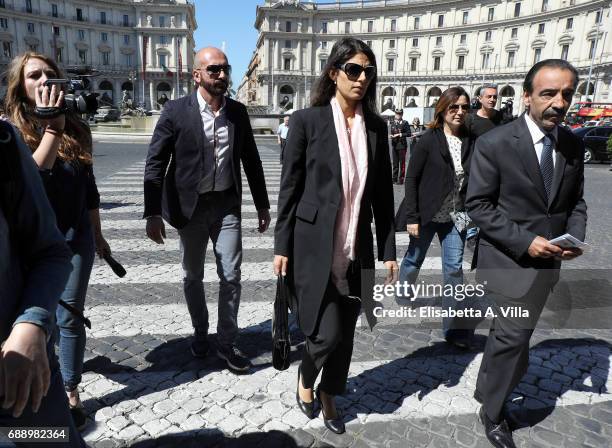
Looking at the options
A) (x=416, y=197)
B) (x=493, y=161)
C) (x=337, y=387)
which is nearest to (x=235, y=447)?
(x=337, y=387)

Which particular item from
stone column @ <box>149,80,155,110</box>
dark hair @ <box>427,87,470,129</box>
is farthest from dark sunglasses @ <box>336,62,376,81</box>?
stone column @ <box>149,80,155,110</box>

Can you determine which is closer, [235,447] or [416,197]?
[235,447]

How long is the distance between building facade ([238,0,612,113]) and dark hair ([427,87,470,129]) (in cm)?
5897

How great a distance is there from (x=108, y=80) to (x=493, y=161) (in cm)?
8835

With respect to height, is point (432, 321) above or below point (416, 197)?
below

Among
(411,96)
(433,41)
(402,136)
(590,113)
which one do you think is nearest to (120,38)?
(411,96)

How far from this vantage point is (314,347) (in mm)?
2361

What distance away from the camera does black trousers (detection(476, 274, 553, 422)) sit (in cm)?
231

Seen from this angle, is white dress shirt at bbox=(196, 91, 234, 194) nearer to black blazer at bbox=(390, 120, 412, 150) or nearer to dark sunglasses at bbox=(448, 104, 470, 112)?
dark sunglasses at bbox=(448, 104, 470, 112)

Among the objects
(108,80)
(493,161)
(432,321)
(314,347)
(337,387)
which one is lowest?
(432,321)

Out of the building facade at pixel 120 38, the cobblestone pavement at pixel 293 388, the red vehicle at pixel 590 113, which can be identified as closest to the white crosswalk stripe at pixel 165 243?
the cobblestone pavement at pixel 293 388

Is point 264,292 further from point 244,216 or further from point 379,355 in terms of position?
point 244,216

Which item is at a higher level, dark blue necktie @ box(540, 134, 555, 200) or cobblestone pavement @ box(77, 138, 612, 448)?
dark blue necktie @ box(540, 134, 555, 200)

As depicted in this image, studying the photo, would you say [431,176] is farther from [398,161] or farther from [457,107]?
[398,161]
